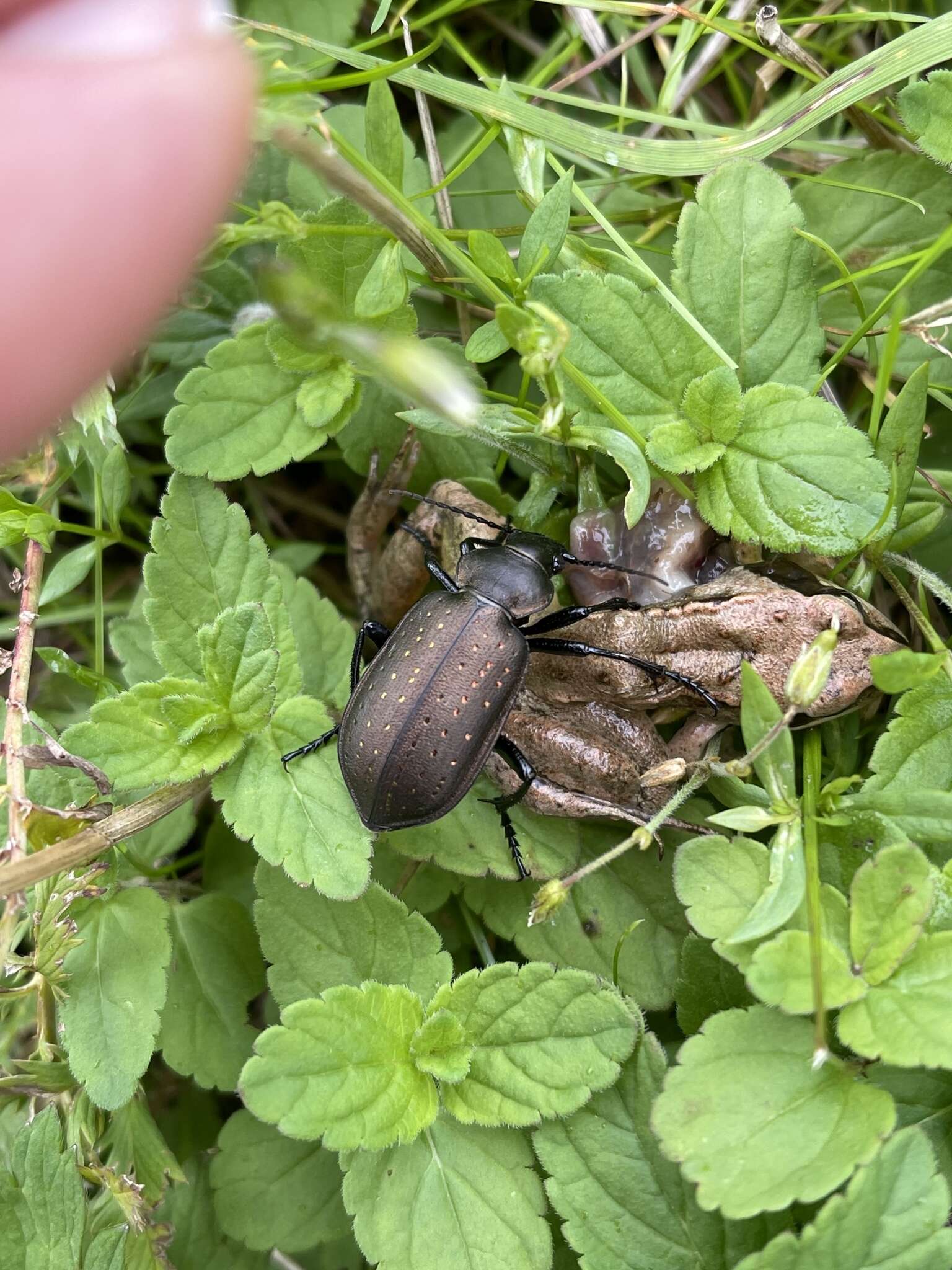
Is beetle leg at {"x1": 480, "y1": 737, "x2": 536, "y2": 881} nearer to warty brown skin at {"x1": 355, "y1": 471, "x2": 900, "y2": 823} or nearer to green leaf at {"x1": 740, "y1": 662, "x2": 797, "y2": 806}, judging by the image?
warty brown skin at {"x1": 355, "y1": 471, "x2": 900, "y2": 823}

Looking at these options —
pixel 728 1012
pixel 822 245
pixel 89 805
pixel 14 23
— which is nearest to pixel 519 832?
pixel 728 1012

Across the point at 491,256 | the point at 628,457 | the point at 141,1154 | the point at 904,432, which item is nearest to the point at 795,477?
the point at 904,432

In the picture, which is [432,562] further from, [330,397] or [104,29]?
[104,29]

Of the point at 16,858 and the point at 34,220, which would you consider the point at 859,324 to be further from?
the point at 16,858

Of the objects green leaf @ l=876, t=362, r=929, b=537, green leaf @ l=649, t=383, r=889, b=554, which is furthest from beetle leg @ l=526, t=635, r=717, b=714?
green leaf @ l=876, t=362, r=929, b=537

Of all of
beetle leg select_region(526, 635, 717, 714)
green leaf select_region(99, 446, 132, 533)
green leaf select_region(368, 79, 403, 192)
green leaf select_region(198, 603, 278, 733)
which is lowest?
beetle leg select_region(526, 635, 717, 714)

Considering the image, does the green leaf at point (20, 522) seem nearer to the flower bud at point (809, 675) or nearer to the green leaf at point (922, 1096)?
the flower bud at point (809, 675)
